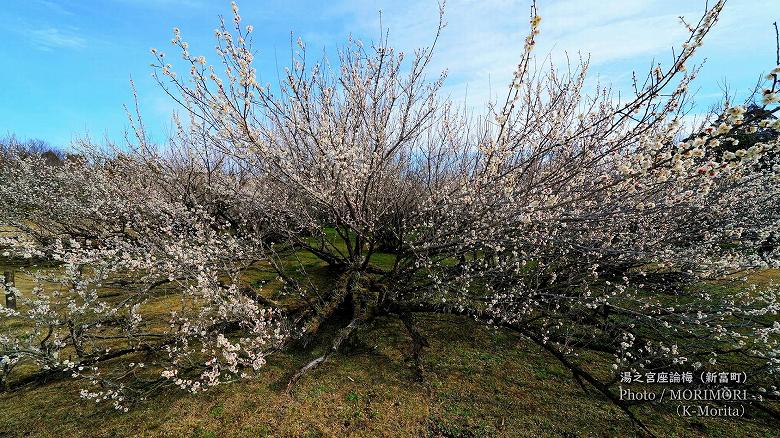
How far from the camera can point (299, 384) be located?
3.78 m

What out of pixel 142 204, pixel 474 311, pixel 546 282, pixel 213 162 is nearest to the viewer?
pixel 474 311

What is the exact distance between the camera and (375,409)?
3455 mm

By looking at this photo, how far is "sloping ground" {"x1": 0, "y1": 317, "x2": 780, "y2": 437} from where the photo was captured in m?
3.18

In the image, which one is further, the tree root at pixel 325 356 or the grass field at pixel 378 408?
the tree root at pixel 325 356

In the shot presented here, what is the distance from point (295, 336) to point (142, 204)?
525 cm

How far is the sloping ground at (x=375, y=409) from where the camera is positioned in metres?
3.18

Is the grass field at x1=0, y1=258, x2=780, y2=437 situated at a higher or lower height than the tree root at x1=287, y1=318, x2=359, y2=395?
lower

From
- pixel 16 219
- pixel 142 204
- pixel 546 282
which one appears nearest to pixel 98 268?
pixel 142 204

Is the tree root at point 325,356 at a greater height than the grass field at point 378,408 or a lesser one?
greater

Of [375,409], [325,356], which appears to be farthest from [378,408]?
[325,356]

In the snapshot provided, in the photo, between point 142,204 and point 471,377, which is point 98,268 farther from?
point 471,377

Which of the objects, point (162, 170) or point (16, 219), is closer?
point (16, 219)

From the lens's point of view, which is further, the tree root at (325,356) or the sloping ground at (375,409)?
the tree root at (325,356)

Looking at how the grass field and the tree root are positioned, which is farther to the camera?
the tree root
